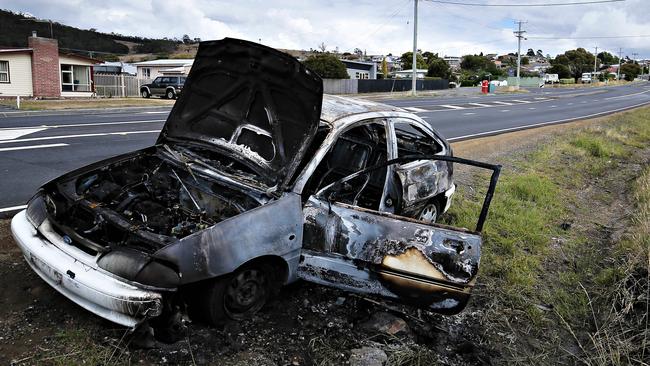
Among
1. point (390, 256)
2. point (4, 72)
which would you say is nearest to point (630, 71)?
point (4, 72)

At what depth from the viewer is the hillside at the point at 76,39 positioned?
66.6 meters

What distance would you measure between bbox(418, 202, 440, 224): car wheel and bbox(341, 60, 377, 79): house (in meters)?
63.1

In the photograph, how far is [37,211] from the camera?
4148 mm

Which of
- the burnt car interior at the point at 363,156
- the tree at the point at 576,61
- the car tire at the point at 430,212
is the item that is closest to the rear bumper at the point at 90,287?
the burnt car interior at the point at 363,156

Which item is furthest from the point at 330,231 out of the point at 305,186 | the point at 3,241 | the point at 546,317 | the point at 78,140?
the point at 78,140

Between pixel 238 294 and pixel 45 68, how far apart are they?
107ft

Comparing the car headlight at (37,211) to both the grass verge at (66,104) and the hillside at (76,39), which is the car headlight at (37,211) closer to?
the grass verge at (66,104)

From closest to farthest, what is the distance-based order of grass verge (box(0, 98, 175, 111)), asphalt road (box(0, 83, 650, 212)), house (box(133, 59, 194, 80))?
asphalt road (box(0, 83, 650, 212)) < grass verge (box(0, 98, 175, 111)) < house (box(133, 59, 194, 80))

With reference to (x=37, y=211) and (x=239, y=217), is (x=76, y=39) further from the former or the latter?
(x=239, y=217)

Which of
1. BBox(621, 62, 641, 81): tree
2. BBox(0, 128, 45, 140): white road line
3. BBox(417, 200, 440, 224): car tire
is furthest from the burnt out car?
BBox(621, 62, 641, 81): tree

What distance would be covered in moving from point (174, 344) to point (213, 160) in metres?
1.67

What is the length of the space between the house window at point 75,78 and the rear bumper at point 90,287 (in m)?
33.4

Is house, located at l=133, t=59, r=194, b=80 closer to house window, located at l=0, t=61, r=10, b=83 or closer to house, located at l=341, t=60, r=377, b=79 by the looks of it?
house window, located at l=0, t=61, r=10, b=83

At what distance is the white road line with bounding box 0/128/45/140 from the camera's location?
11.6 meters
